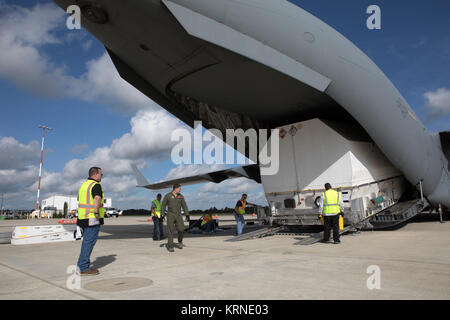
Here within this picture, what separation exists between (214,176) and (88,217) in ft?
40.8

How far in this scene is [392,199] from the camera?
11.0 m

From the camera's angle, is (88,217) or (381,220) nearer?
(88,217)

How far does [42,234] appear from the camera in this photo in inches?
395

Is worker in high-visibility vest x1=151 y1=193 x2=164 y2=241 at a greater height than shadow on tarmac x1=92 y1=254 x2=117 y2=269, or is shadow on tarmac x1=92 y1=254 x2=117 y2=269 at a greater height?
worker in high-visibility vest x1=151 y1=193 x2=164 y2=241

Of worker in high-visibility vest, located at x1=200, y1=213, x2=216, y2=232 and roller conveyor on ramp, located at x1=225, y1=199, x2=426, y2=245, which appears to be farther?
worker in high-visibility vest, located at x1=200, y1=213, x2=216, y2=232

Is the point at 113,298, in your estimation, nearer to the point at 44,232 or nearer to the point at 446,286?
the point at 446,286

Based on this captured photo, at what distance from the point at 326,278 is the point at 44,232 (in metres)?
9.61

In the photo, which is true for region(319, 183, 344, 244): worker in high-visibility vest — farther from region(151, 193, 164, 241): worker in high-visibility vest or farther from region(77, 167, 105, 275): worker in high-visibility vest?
region(77, 167, 105, 275): worker in high-visibility vest

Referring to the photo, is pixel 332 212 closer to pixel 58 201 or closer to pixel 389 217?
pixel 389 217

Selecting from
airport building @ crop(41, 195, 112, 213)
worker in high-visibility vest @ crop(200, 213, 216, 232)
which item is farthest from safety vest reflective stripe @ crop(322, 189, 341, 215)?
airport building @ crop(41, 195, 112, 213)

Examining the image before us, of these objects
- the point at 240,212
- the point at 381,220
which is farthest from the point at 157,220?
the point at 381,220

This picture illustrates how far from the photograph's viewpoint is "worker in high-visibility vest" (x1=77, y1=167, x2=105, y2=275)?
14.7 ft

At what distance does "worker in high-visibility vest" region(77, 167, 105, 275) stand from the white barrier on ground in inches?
265
